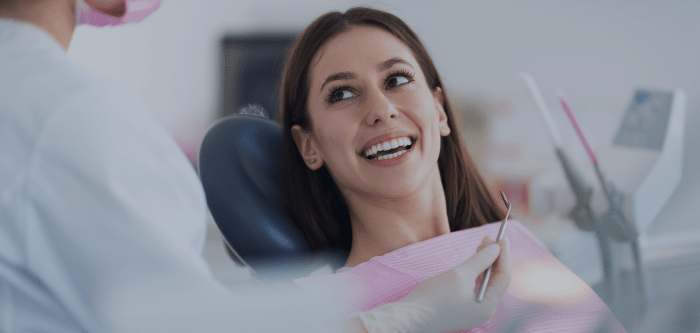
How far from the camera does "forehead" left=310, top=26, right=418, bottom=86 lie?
3.04 feet

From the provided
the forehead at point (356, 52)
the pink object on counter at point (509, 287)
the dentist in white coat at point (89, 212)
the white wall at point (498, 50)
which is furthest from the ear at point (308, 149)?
the dentist in white coat at point (89, 212)

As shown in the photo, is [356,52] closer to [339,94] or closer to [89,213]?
[339,94]

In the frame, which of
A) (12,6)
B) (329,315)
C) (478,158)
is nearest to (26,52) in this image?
(12,6)

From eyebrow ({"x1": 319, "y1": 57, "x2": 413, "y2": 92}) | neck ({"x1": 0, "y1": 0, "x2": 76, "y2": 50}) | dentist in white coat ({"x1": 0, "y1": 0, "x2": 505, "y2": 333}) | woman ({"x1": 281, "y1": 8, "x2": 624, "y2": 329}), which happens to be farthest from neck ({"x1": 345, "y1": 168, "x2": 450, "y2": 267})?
neck ({"x1": 0, "y1": 0, "x2": 76, "y2": 50})

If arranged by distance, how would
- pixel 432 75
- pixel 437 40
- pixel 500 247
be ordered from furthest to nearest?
pixel 437 40 → pixel 432 75 → pixel 500 247

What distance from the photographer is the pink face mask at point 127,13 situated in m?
0.59

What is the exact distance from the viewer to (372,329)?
68 cm

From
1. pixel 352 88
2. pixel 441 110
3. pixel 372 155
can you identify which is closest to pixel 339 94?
pixel 352 88

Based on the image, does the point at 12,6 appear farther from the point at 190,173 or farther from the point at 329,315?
the point at 329,315

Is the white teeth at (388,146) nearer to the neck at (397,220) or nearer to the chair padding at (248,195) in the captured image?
the neck at (397,220)

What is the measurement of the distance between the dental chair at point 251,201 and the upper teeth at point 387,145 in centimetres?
19

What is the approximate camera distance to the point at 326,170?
1076mm

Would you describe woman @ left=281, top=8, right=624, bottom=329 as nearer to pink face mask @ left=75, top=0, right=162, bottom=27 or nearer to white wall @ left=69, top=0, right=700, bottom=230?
white wall @ left=69, top=0, right=700, bottom=230

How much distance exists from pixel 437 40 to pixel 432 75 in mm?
737
